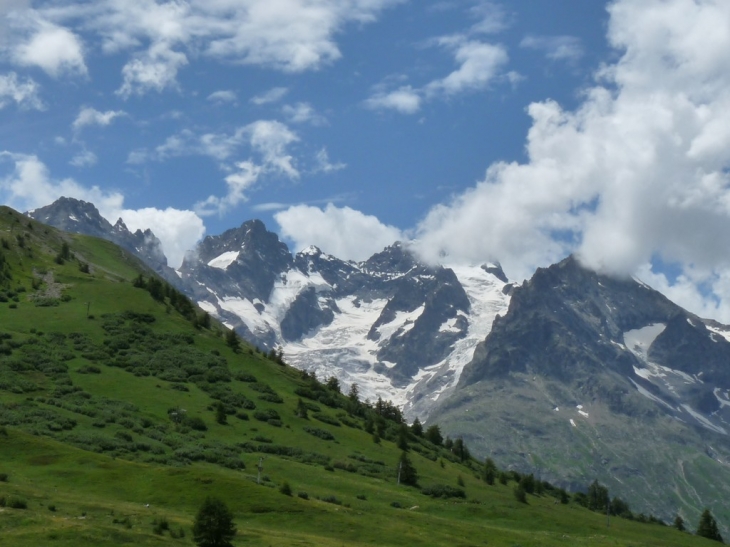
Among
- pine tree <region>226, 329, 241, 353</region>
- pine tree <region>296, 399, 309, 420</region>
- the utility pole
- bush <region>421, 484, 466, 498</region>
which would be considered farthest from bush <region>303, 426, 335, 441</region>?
pine tree <region>226, 329, 241, 353</region>

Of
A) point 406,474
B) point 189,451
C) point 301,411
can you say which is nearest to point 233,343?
point 301,411

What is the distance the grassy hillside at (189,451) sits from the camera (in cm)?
7244

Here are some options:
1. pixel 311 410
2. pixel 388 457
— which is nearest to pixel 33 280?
pixel 311 410

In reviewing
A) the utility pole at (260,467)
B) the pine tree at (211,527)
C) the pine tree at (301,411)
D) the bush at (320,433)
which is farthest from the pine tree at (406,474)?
the pine tree at (211,527)

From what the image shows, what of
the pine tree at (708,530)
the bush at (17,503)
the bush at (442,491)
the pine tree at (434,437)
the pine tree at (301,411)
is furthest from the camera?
the pine tree at (434,437)

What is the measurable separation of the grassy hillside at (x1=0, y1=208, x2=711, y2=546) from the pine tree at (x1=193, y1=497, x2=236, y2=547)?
1821 mm

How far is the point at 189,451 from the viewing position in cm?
10594

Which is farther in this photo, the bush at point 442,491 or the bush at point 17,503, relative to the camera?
the bush at point 442,491

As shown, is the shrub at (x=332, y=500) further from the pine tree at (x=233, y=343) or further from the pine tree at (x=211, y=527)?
the pine tree at (x=233, y=343)

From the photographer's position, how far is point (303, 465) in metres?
115

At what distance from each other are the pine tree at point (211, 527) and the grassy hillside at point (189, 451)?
71.7 inches

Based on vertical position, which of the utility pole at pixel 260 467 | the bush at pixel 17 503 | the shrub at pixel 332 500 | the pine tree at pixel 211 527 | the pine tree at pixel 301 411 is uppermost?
the pine tree at pixel 301 411

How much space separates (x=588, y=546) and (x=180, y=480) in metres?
42.9

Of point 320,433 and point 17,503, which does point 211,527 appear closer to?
point 17,503
